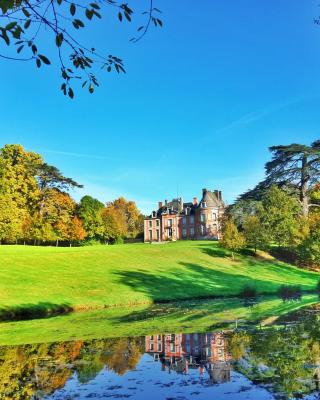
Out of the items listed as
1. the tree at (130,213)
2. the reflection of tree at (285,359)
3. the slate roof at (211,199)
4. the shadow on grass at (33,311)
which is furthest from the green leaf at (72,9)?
the tree at (130,213)

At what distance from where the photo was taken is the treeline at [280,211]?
53250 millimetres

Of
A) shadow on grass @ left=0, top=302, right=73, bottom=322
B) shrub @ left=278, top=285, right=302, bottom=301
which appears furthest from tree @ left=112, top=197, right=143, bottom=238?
shadow on grass @ left=0, top=302, right=73, bottom=322

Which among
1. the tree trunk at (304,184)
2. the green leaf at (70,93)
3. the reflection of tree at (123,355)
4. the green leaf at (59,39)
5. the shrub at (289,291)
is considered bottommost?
the shrub at (289,291)

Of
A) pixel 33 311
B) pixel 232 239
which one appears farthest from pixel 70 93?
pixel 232 239

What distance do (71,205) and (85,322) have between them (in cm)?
5834

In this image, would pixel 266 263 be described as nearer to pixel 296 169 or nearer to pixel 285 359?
pixel 296 169

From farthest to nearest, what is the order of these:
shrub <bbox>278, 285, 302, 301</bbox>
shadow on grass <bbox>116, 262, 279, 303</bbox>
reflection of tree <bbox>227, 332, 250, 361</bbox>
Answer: shrub <bbox>278, 285, 302, 301</bbox>
shadow on grass <bbox>116, 262, 279, 303</bbox>
reflection of tree <bbox>227, 332, 250, 361</bbox>

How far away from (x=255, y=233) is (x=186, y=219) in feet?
173

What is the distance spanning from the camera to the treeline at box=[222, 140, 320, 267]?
53.2 metres

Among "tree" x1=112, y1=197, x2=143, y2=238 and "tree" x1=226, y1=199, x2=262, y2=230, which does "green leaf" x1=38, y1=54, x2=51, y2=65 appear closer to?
"tree" x1=226, y1=199, x2=262, y2=230

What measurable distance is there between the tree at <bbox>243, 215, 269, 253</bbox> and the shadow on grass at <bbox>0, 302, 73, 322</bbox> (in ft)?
111

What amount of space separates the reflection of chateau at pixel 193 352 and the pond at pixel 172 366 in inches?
0.9

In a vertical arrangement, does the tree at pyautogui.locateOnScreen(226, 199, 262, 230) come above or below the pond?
above

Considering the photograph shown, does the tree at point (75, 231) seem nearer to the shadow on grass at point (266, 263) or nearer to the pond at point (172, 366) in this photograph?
the shadow on grass at point (266, 263)
